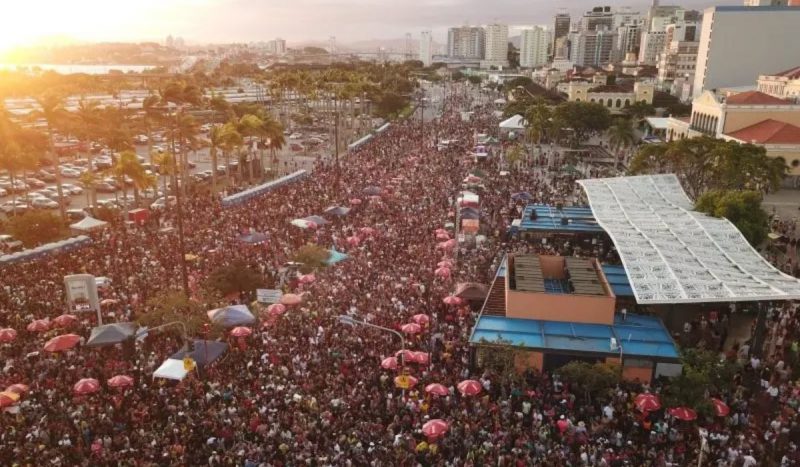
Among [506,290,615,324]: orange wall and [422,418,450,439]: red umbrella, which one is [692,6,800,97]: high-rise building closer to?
[506,290,615,324]: orange wall

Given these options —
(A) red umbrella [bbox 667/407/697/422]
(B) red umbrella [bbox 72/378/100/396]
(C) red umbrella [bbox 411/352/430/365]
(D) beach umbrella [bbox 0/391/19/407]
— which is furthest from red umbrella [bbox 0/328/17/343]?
(A) red umbrella [bbox 667/407/697/422]

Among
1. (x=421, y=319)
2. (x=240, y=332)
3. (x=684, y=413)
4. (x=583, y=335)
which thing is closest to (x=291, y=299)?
(x=240, y=332)

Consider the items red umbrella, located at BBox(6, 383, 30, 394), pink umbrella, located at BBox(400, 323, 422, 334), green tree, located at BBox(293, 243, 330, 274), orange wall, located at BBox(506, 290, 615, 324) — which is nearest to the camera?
red umbrella, located at BBox(6, 383, 30, 394)

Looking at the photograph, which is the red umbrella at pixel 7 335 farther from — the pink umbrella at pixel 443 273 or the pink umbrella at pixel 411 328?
the pink umbrella at pixel 443 273

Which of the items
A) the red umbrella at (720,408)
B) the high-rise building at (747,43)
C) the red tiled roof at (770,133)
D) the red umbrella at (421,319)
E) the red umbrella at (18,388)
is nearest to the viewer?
the red umbrella at (720,408)

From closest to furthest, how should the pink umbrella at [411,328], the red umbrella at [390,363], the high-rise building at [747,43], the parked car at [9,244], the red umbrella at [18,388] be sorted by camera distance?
the red umbrella at [18,388] < the red umbrella at [390,363] < the pink umbrella at [411,328] < the parked car at [9,244] < the high-rise building at [747,43]

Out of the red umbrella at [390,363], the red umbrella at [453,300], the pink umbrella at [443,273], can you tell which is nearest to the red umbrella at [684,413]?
the red umbrella at [390,363]

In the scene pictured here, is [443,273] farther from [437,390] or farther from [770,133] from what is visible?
[770,133]
